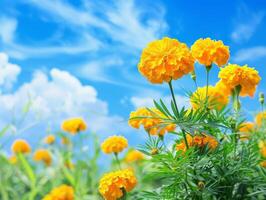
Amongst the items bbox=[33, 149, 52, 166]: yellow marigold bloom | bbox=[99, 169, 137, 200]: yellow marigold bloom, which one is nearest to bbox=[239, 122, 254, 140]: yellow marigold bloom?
bbox=[99, 169, 137, 200]: yellow marigold bloom

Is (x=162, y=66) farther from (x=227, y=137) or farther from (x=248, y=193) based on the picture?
(x=248, y=193)

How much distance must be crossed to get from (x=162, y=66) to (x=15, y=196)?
2488 millimetres

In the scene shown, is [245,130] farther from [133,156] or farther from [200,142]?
[133,156]

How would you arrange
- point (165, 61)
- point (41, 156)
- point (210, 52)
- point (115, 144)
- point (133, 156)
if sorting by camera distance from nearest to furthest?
point (165, 61), point (210, 52), point (115, 144), point (133, 156), point (41, 156)

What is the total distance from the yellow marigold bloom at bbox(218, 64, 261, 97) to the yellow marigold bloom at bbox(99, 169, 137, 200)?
421 mm

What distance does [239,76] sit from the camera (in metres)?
1.66

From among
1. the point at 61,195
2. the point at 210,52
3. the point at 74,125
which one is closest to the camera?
the point at 210,52

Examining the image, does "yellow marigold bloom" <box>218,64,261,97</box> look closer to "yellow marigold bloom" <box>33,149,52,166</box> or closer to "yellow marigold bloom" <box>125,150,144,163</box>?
"yellow marigold bloom" <box>125,150,144,163</box>

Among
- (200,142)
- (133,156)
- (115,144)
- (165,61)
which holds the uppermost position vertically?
(133,156)

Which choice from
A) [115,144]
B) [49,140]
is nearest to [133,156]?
[49,140]

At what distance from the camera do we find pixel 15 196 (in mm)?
3637

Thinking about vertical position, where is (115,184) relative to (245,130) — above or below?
below

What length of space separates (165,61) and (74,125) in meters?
1.87

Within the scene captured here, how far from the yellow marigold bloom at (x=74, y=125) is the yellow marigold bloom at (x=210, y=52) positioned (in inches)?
68.7
